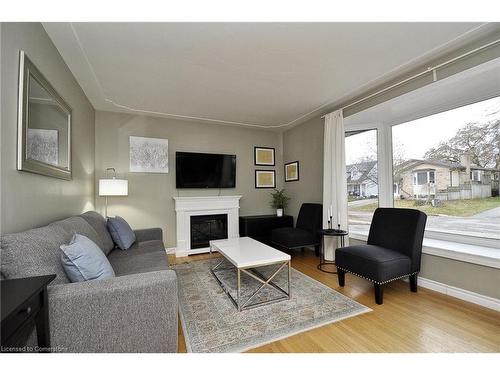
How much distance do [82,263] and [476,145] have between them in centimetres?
380

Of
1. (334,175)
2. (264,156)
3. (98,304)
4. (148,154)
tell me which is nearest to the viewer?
(98,304)

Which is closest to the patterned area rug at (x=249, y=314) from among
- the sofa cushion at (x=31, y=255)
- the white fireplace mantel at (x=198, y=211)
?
the sofa cushion at (x=31, y=255)

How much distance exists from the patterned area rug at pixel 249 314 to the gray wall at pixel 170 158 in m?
1.69

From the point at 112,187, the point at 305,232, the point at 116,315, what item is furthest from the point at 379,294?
the point at 112,187

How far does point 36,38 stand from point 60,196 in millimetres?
1320

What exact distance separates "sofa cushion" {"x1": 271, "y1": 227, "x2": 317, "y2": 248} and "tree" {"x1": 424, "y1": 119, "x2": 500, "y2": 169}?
2.00 meters

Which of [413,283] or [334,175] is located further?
[334,175]

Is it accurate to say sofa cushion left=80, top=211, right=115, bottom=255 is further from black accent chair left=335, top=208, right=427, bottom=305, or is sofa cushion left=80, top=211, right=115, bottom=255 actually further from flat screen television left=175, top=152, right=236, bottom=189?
black accent chair left=335, top=208, right=427, bottom=305

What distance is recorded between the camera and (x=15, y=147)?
137cm

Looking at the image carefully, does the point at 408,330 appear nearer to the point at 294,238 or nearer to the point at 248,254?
the point at 248,254

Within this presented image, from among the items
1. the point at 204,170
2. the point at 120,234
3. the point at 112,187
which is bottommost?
the point at 120,234

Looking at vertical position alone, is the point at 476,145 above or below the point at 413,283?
above

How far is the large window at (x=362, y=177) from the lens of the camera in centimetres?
336
